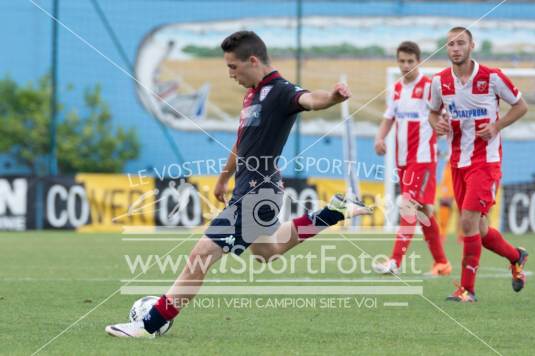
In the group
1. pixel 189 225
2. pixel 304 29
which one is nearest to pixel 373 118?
pixel 304 29

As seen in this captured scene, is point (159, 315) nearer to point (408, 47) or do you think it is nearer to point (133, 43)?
point (408, 47)

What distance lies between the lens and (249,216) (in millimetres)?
6676

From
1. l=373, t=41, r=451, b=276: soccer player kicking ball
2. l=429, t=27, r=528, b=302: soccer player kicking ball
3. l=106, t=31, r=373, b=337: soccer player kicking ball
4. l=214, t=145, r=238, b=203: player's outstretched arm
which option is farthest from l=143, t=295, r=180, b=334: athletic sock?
l=373, t=41, r=451, b=276: soccer player kicking ball

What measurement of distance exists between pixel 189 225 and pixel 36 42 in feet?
28.9

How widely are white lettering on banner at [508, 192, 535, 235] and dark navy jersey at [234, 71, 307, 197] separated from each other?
14.2m

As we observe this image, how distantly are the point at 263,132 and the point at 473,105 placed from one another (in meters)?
2.61

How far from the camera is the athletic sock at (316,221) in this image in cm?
728

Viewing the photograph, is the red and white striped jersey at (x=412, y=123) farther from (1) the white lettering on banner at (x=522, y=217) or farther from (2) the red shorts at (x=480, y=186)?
(1) the white lettering on banner at (x=522, y=217)

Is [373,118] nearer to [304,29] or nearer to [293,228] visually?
[304,29]

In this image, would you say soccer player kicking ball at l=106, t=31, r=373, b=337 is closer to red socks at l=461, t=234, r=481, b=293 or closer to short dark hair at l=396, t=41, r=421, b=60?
red socks at l=461, t=234, r=481, b=293

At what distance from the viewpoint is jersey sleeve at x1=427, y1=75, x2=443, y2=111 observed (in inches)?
342

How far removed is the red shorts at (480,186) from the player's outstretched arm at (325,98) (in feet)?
8.88

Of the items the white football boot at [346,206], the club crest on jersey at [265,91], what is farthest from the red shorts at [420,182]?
the club crest on jersey at [265,91]

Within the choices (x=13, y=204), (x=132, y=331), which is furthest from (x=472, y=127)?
(x=13, y=204)
